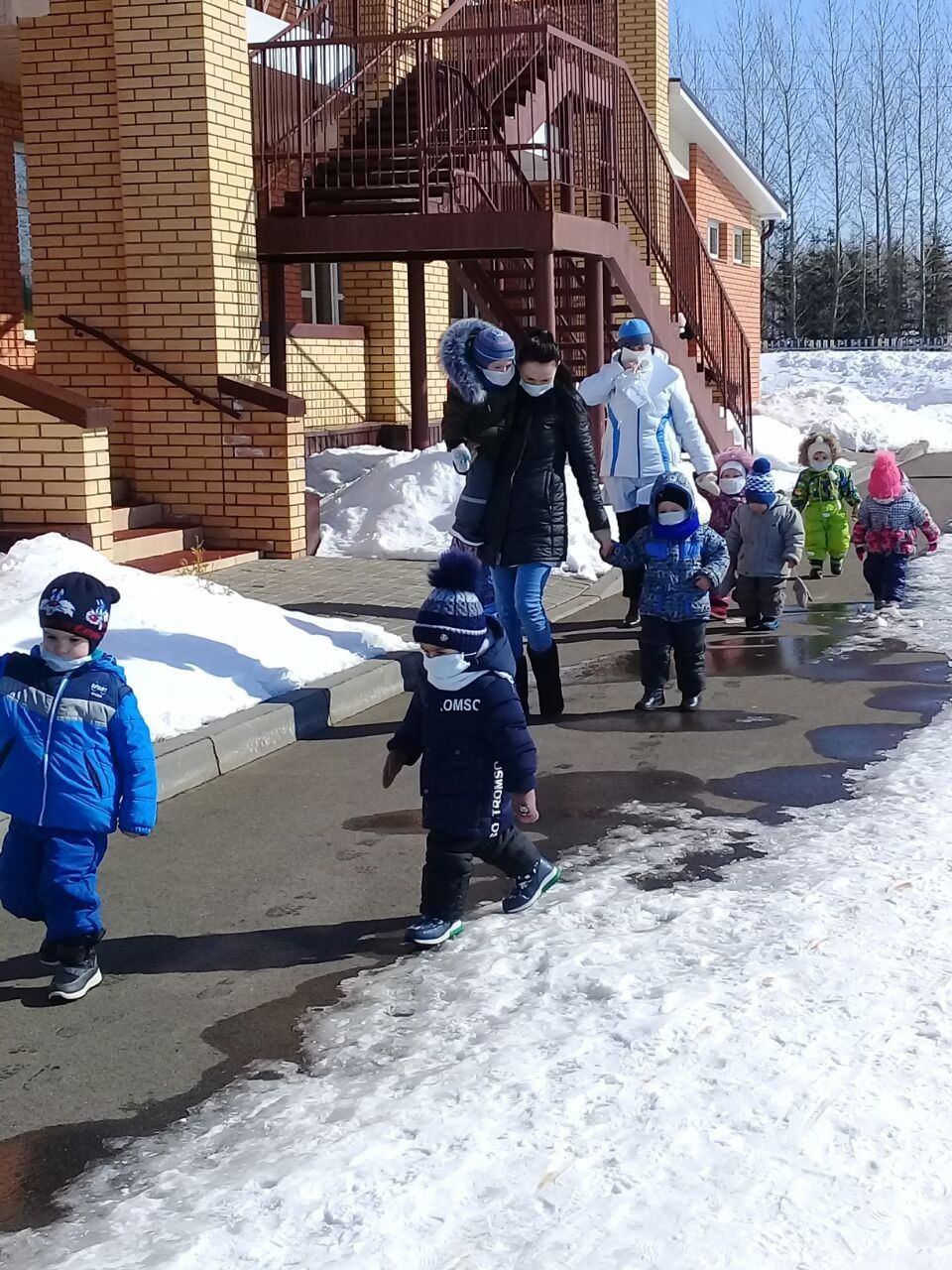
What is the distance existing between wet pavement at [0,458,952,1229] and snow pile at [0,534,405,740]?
0.43 m

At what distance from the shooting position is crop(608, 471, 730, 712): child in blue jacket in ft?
24.1

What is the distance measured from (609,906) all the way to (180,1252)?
201 centimetres

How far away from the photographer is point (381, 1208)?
290cm

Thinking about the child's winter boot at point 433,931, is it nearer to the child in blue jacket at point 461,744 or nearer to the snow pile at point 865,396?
the child in blue jacket at point 461,744

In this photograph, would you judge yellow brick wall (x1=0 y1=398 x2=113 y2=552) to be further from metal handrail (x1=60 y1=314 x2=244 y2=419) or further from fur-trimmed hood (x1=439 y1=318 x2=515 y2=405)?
fur-trimmed hood (x1=439 y1=318 x2=515 y2=405)

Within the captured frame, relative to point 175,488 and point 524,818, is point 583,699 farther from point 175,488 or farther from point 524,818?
point 175,488

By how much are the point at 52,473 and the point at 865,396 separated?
30.2m

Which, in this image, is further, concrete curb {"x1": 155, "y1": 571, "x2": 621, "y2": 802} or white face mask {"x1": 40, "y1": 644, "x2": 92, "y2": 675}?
concrete curb {"x1": 155, "y1": 571, "x2": 621, "y2": 802}

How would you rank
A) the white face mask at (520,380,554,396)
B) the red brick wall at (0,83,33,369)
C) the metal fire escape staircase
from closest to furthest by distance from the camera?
1. the white face mask at (520,380,554,396)
2. the metal fire escape staircase
3. the red brick wall at (0,83,33,369)

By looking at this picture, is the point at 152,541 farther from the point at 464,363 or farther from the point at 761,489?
the point at 464,363

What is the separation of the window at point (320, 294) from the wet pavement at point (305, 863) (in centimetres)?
951

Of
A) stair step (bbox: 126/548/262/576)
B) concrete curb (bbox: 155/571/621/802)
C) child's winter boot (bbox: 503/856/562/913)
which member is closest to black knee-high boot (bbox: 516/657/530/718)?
concrete curb (bbox: 155/571/621/802)

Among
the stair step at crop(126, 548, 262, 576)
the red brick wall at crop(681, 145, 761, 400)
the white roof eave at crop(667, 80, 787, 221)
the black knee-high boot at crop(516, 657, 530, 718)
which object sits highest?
the white roof eave at crop(667, 80, 787, 221)

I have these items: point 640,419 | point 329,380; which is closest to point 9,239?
point 329,380
